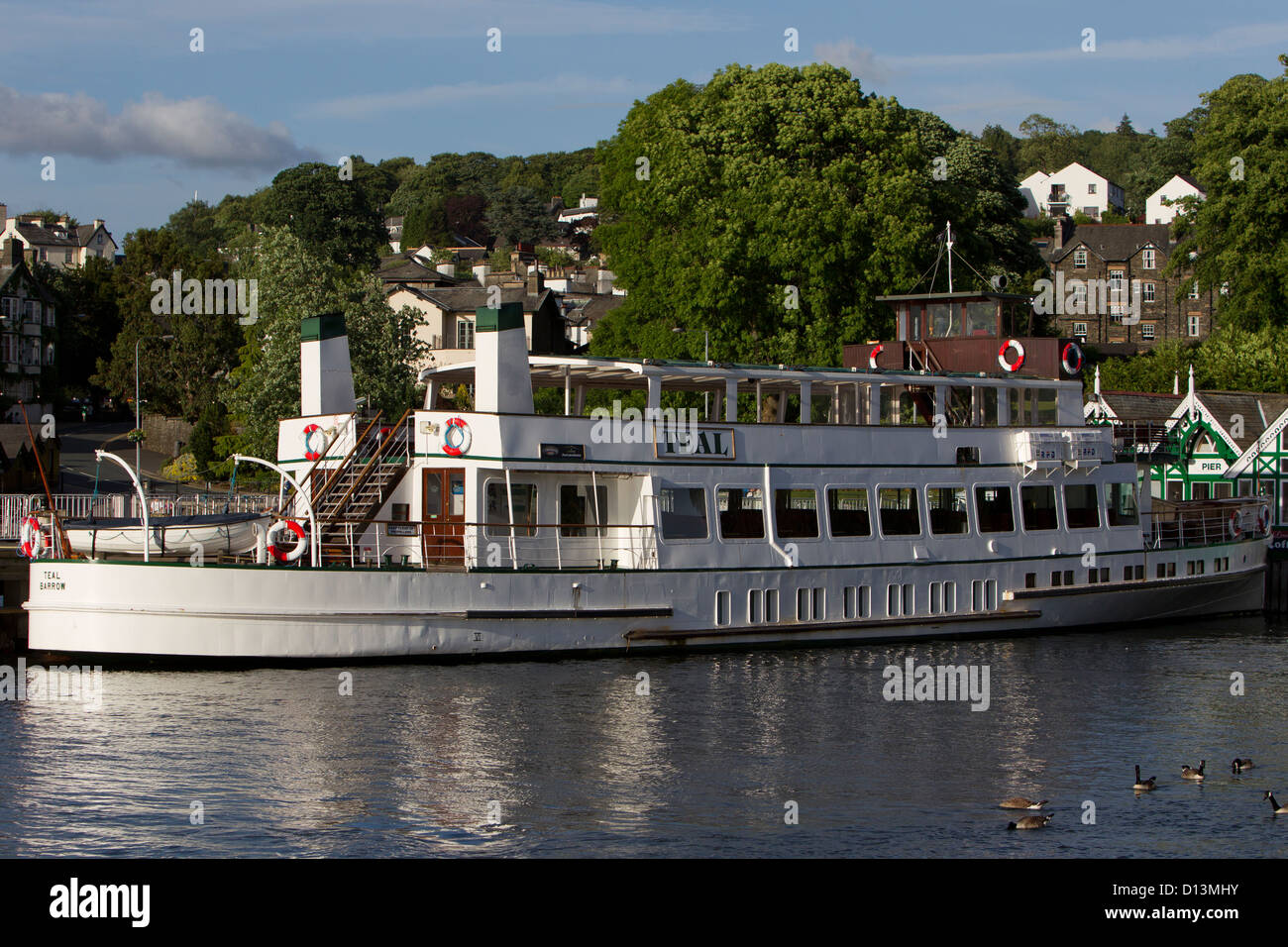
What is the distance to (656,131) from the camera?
62688 millimetres

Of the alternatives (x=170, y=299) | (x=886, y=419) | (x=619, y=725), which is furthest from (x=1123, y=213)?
(x=619, y=725)

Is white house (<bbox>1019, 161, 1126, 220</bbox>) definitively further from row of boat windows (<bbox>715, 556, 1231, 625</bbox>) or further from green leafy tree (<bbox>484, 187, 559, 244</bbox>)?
row of boat windows (<bbox>715, 556, 1231, 625</bbox>)

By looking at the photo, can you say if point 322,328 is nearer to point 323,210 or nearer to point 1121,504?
point 1121,504

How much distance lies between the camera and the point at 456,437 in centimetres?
3027

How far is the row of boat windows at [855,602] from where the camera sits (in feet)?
108

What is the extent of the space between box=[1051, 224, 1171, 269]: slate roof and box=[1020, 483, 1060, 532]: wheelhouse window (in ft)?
255

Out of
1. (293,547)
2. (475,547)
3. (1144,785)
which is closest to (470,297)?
(475,547)

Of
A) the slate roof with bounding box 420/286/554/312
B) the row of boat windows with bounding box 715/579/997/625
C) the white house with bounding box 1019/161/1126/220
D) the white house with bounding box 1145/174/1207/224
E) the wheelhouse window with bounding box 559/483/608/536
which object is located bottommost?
the row of boat windows with bounding box 715/579/997/625

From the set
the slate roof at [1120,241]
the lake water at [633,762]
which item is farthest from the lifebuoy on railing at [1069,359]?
the slate roof at [1120,241]

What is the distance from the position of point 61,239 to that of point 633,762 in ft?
481

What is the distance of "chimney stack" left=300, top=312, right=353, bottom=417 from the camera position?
110 feet

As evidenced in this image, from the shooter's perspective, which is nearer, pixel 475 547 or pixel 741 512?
pixel 475 547

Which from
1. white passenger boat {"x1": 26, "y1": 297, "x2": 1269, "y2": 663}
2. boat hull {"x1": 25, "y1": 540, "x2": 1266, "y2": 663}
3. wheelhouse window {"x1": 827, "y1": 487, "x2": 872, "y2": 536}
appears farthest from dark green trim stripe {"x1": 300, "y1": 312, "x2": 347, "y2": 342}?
wheelhouse window {"x1": 827, "y1": 487, "x2": 872, "y2": 536}
